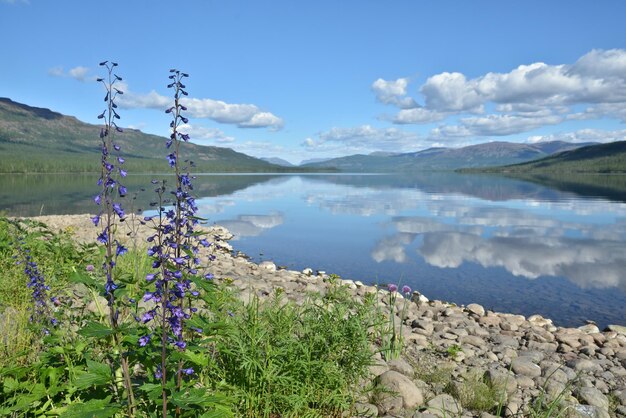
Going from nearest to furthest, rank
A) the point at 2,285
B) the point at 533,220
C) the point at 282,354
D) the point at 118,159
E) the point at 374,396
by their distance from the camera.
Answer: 1. the point at 118,159
2. the point at 282,354
3. the point at 374,396
4. the point at 2,285
5. the point at 533,220

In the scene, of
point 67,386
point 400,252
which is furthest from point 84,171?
point 67,386

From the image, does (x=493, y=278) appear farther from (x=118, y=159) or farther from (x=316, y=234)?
(x=118, y=159)

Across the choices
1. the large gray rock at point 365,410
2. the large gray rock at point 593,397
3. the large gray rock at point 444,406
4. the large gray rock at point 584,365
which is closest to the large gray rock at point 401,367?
the large gray rock at point 444,406

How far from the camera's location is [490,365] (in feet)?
23.8

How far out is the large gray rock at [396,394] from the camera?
5.52 meters

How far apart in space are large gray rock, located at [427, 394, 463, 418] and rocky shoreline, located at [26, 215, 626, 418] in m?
0.01

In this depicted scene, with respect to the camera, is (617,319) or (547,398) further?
(617,319)

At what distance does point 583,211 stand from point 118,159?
141 ft

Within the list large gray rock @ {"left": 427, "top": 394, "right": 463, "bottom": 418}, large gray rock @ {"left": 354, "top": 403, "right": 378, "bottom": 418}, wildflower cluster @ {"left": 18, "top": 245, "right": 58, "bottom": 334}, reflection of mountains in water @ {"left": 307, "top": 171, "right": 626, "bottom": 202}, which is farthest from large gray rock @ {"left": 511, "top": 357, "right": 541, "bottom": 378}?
reflection of mountains in water @ {"left": 307, "top": 171, "right": 626, "bottom": 202}

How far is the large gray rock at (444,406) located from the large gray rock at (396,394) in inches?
6.6

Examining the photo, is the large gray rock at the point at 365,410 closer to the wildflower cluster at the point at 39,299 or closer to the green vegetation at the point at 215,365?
the green vegetation at the point at 215,365

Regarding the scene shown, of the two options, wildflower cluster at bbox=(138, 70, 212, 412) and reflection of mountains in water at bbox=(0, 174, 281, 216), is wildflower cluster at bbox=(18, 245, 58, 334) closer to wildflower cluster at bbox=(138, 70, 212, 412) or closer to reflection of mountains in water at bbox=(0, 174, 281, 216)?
reflection of mountains in water at bbox=(0, 174, 281, 216)

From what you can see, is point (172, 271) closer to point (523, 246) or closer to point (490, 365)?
point (490, 365)

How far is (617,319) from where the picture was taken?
11.9 metres
